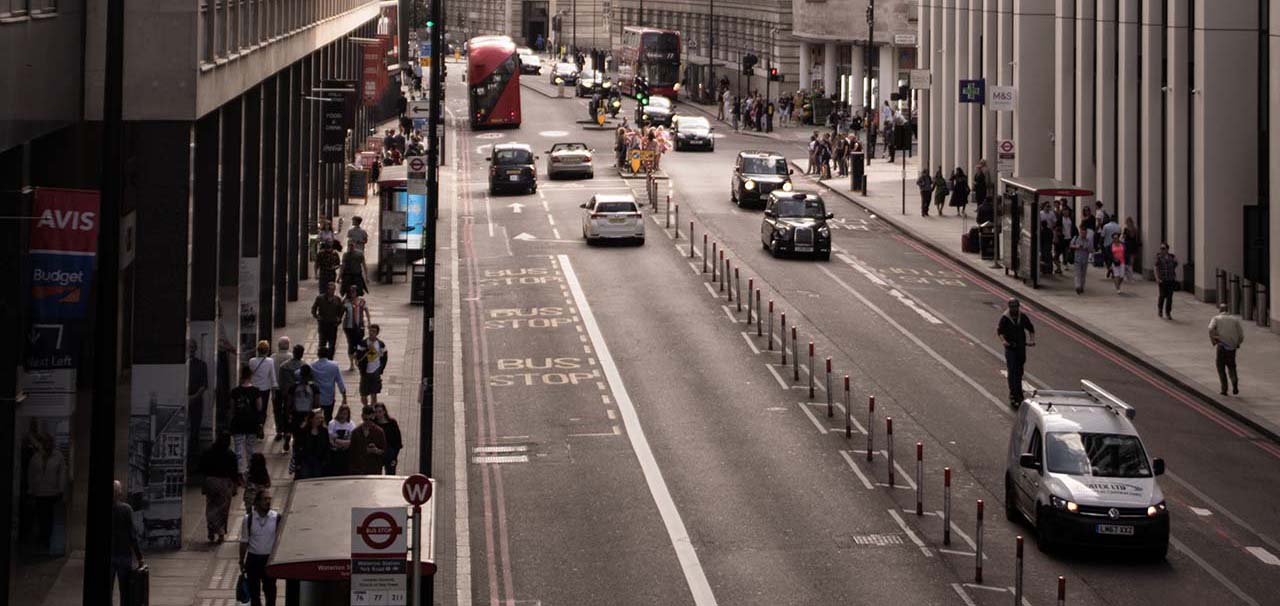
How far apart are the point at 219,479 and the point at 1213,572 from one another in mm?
12321

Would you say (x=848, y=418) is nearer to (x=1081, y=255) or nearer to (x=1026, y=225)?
(x=1081, y=255)

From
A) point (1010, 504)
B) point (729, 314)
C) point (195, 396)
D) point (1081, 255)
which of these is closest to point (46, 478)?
point (195, 396)

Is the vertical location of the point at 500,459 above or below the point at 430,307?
below

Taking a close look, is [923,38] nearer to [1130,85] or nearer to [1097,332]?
[1130,85]

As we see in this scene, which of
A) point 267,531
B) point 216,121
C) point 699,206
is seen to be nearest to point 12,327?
point 267,531

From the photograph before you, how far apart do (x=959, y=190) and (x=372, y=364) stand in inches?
1293

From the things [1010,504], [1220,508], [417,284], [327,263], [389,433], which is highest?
[327,263]

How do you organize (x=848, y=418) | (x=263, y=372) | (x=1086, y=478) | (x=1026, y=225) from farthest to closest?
(x=1026, y=225) < (x=848, y=418) < (x=263, y=372) < (x=1086, y=478)

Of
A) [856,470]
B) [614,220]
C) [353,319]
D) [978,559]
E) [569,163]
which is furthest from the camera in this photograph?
[569,163]

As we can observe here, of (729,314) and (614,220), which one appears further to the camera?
(614,220)

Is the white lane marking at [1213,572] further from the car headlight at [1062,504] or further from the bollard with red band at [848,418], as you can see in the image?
the bollard with red band at [848,418]

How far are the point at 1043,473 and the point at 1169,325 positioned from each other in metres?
18.1

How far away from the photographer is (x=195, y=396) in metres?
27.3

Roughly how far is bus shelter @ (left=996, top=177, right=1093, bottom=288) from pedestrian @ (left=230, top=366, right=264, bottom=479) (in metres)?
23.8
